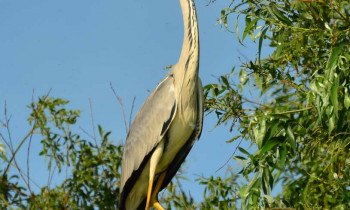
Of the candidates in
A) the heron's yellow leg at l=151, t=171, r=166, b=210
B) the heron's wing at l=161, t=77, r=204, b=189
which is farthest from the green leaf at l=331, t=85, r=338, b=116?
the heron's yellow leg at l=151, t=171, r=166, b=210

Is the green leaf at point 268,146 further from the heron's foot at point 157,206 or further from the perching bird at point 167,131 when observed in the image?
the heron's foot at point 157,206

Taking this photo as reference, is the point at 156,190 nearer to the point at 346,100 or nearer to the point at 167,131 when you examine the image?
the point at 167,131

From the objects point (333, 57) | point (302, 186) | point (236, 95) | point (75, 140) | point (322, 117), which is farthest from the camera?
point (75, 140)

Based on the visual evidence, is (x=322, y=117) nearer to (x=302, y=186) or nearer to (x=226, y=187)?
(x=302, y=186)

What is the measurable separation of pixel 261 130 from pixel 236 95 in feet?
2.09

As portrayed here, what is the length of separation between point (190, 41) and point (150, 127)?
20.1 inches

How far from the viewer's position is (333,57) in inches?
99.0

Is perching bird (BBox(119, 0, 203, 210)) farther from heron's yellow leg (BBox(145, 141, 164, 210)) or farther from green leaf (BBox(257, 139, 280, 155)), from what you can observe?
green leaf (BBox(257, 139, 280, 155))

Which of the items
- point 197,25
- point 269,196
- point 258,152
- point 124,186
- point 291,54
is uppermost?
point 197,25

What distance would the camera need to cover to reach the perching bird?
10.7 feet

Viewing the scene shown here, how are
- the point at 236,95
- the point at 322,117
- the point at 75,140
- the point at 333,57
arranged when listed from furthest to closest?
the point at 75,140
the point at 236,95
the point at 322,117
the point at 333,57

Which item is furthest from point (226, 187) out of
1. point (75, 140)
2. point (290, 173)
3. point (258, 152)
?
point (75, 140)

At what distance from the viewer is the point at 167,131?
10.8ft

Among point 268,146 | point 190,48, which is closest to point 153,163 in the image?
point 190,48
